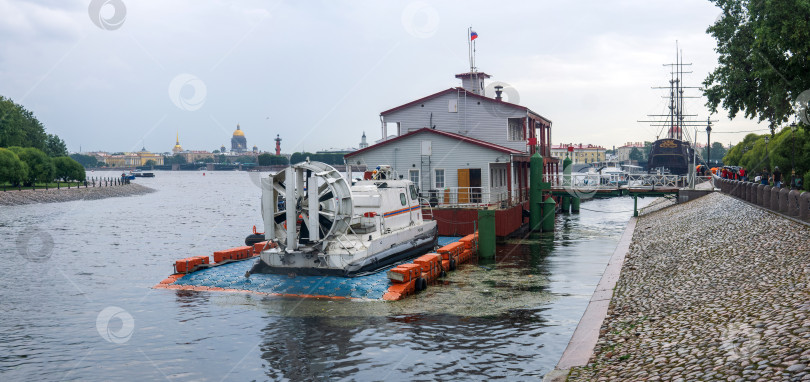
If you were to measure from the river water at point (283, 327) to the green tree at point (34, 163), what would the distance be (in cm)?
6857

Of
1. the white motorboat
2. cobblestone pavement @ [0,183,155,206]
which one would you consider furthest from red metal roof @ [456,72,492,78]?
cobblestone pavement @ [0,183,155,206]

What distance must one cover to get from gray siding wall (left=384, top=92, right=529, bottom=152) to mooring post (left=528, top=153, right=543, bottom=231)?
118 inches

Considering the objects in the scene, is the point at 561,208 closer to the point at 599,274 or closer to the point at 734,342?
the point at 599,274

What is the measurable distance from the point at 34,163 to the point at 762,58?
93.8m

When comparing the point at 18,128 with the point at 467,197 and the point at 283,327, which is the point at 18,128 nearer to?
the point at 467,197

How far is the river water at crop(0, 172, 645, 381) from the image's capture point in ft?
48.3

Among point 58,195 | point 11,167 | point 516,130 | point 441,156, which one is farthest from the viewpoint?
point 58,195

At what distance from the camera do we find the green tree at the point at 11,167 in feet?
269

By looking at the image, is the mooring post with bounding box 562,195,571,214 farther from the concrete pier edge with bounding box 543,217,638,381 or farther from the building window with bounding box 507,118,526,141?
the concrete pier edge with bounding box 543,217,638,381

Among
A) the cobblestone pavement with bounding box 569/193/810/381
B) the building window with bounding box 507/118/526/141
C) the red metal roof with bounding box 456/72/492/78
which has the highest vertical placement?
Result: the red metal roof with bounding box 456/72/492/78

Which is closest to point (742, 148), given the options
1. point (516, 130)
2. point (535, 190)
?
point (516, 130)

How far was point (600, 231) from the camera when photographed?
149 feet

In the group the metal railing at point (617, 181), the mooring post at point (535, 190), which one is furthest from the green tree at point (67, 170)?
the mooring post at point (535, 190)

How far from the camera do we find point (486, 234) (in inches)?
1230
